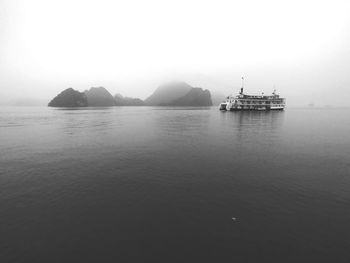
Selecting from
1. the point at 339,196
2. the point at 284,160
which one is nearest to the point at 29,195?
the point at 339,196

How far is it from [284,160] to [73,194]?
100 feet

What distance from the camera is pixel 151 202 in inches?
656

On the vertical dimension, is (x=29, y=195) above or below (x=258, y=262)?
above

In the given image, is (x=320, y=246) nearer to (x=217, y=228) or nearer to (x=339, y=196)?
(x=217, y=228)

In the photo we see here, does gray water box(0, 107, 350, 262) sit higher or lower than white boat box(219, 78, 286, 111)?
lower

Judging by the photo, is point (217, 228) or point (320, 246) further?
point (217, 228)

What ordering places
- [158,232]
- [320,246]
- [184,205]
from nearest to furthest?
[320,246] < [158,232] < [184,205]

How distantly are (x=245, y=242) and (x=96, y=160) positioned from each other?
24.2 meters

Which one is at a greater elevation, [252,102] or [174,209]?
[252,102]

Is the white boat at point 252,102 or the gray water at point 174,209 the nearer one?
the gray water at point 174,209

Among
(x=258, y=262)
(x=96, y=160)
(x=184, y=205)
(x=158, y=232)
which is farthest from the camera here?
(x=96, y=160)

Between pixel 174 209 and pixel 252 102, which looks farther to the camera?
pixel 252 102

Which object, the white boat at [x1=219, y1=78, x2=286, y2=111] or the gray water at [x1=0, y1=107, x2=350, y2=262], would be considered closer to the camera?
the gray water at [x1=0, y1=107, x2=350, y2=262]

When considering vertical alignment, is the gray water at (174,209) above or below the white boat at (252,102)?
below
